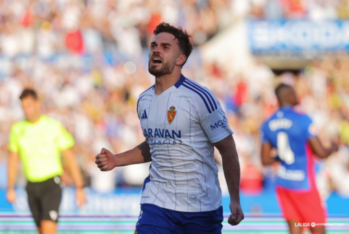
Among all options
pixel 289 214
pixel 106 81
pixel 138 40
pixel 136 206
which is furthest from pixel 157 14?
pixel 289 214

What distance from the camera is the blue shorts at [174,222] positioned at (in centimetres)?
454

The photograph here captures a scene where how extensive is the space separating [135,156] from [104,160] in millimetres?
485

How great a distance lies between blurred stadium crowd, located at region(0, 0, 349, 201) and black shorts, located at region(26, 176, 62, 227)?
492cm

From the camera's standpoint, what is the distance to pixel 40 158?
767 cm

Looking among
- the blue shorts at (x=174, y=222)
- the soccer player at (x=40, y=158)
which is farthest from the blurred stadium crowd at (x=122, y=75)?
the blue shorts at (x=174, y=222)

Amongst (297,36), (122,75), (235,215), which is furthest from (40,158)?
(297,36)

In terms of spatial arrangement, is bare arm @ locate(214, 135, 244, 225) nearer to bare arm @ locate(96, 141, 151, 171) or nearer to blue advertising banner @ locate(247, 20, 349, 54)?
bare arm @ locate(96, 141, 151, 171)

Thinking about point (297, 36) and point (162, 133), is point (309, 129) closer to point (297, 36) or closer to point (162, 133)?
point (162, 133)

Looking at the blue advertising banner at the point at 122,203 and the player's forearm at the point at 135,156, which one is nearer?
the player's forearm at the point at 135,156

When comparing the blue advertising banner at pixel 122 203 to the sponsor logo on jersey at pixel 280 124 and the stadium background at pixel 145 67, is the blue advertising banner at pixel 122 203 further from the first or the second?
the sponsor logo on jersey at pixel 280 124

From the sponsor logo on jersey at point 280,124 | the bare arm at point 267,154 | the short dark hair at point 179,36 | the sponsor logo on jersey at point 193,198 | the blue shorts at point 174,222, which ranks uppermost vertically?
the short dark hair at point 179,36

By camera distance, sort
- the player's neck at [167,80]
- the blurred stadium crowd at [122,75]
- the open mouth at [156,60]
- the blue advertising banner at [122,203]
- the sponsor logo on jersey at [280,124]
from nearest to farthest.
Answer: the open mouth at [156,60]
the player's neck at [167,80]
the sponsor logo on jersey at [280,124]
the blue advertising banner at [122,203]
the blurred stadium crowd at [122,75]

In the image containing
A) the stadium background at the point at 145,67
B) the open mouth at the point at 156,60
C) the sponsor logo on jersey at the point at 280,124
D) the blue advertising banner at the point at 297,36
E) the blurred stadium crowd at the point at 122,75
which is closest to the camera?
the open mouth at the point at 156,60

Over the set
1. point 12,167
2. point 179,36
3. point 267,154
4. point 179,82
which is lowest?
point 267,154
